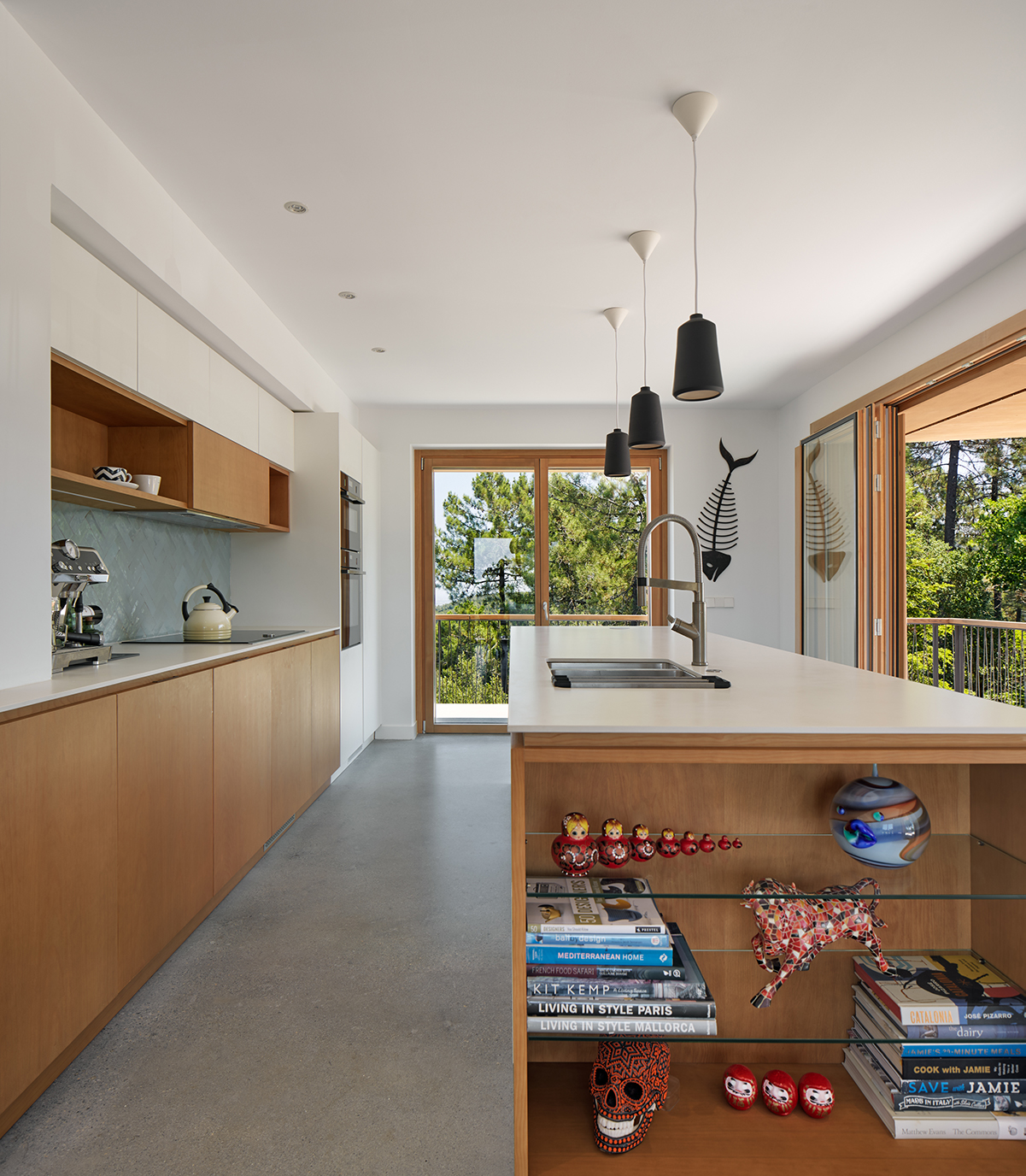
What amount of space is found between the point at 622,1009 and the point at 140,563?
114 inches

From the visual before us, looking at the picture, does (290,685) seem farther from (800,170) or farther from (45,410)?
(800,170)

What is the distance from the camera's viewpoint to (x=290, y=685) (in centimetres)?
343

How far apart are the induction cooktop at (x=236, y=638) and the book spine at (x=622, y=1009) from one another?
7.70ft

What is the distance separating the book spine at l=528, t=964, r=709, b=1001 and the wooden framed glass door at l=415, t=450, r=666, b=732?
450 cm

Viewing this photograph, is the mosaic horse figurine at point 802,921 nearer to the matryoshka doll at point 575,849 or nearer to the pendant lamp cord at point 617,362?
the matryoshka doll at point 575,849

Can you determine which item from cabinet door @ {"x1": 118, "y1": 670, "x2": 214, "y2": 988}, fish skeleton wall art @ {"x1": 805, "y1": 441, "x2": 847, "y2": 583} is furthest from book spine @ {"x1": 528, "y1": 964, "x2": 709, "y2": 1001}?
fish skeleton wall art @ {"x1": 805, "y1": 441, "x2": 847, "y2": 583}

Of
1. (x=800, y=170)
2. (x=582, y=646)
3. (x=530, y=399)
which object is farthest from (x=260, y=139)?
(x=530, y=399)

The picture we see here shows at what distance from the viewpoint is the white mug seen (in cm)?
266

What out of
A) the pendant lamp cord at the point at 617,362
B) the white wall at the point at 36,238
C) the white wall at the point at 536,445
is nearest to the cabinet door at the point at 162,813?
the white wall at the point at 36,238

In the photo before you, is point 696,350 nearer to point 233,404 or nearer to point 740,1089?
point 740,1089

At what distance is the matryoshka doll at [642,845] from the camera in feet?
4.41

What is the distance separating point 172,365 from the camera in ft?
8.81

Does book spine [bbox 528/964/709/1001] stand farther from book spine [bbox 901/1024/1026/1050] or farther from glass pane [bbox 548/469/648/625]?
glass pane [bbox 548/469/648/625]

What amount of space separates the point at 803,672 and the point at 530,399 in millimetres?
3940
